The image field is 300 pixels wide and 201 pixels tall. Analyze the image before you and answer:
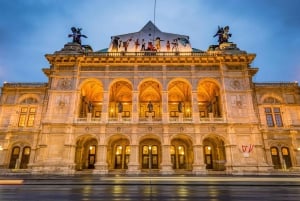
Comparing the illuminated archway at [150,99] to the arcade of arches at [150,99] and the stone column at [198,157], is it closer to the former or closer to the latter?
the arcade of arches at [150,99]

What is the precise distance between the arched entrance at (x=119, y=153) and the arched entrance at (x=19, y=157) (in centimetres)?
1140

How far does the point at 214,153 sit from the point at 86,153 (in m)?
19.7

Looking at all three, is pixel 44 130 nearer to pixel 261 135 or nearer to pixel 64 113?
pixel 64 113

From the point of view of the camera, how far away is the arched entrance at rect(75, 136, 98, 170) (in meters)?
28.8

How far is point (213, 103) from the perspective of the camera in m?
32.1

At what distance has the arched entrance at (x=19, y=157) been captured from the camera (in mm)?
27328

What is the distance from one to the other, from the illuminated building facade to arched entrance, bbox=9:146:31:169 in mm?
124

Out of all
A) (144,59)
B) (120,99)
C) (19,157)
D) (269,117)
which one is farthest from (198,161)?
(19,157)

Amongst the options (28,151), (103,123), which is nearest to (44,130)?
(28,151)

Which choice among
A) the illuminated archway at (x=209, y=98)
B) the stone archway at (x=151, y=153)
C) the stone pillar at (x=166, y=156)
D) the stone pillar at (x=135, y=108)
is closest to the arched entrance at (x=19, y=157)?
the stone pillar at (x=135, y=108)

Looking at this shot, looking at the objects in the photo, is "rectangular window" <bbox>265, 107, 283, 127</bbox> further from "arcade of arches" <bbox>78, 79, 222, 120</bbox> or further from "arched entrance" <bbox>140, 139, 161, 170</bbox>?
"arched entrance" <bbox>140, 139, 161, 170</bbox>

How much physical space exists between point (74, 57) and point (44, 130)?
11.0 meters

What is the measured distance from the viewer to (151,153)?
30125mm

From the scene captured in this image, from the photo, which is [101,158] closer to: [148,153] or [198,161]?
[148,153]
